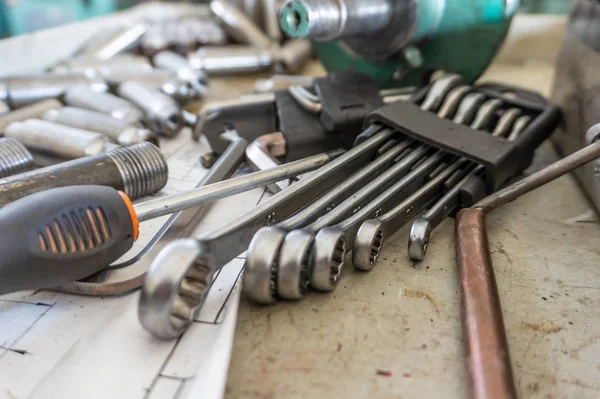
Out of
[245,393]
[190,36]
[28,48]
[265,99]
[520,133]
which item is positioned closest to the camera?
[245,393]

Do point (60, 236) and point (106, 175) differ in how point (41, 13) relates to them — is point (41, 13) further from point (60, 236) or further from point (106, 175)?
point (60, 236)

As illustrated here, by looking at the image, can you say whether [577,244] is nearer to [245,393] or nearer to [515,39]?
[245,393]

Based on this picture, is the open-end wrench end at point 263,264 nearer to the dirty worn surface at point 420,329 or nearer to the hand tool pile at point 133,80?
the dirty worn surface at point 420,329

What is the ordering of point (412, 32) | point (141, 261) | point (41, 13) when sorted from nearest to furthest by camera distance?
point (141, 261) < point (412, 32) < point (41, 13)

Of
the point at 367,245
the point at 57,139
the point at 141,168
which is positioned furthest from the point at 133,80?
the point at 367,245

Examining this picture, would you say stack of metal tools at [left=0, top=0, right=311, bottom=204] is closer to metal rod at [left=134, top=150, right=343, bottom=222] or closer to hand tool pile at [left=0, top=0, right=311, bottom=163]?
hand tool pile at [left=0, top=0, right=311, bottom=163]

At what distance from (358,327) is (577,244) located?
295 millimetres

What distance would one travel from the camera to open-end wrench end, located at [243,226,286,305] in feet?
1.35

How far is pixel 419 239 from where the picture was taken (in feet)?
1.61

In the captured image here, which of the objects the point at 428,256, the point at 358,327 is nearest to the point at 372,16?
the point at 428,256

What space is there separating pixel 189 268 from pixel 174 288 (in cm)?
2

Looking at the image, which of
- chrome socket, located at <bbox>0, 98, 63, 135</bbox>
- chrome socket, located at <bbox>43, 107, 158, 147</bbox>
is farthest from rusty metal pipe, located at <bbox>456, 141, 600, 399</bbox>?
chrome socket, located at <bbox>0, 98, 63, 135</bbox>

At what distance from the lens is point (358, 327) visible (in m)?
0.43

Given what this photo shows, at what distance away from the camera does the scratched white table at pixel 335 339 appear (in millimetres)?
377
